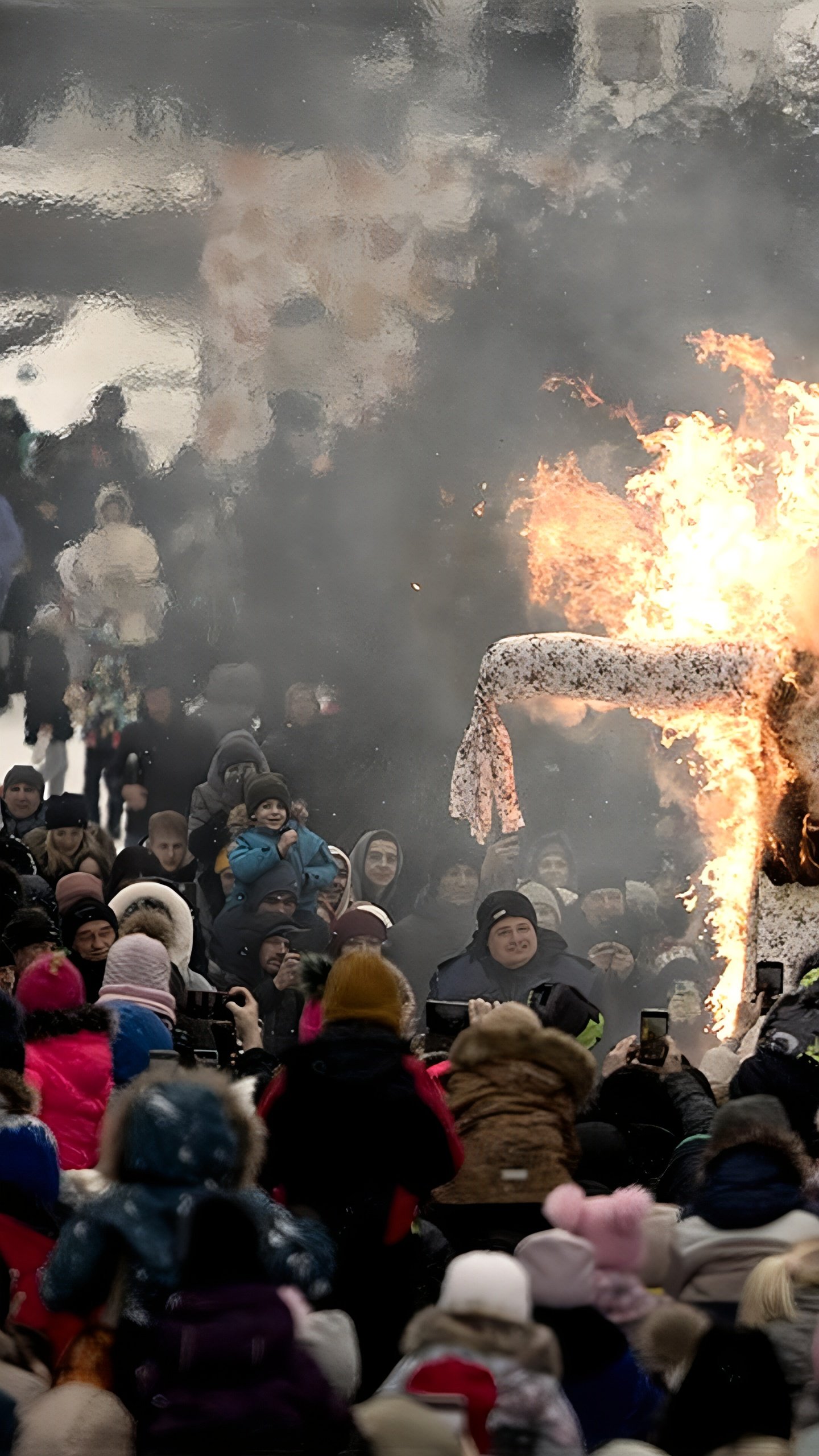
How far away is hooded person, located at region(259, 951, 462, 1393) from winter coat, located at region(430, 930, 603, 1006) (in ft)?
6.50

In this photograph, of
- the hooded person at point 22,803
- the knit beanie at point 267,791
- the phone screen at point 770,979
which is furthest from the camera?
the hooded person at point 22,803

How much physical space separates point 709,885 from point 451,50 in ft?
15.5

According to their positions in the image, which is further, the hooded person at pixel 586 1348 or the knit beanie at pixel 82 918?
the knit beanie at pixel 82 918

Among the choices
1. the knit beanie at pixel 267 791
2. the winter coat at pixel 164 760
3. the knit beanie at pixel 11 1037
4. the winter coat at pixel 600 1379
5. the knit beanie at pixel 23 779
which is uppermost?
the winter coat at pixel 164 760

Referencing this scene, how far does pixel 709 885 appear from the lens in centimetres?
1087

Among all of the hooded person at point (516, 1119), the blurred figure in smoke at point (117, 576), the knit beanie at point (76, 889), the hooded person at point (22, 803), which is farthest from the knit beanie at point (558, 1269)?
the blurred figure in smoke at point (117, 576)

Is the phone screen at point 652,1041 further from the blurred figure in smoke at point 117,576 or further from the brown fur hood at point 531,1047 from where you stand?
the blurred figure in smoke at point 117,576

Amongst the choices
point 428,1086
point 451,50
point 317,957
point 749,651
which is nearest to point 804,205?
point 451,50

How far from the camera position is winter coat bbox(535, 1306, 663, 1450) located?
3486 mm

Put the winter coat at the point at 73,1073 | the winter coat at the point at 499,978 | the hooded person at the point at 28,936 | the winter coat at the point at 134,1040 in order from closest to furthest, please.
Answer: the winter coat at the point at 73,1073
the winter coat at the point at 134,1040
the hooded person at the point at 28,936
the winter coat at the point at 499,978

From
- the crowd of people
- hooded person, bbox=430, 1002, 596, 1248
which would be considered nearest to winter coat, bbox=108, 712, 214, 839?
the crowd of people

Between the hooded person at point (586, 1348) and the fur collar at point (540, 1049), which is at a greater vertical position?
the fur collar at point (540, 1049)

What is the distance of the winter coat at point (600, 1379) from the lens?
3486 mm

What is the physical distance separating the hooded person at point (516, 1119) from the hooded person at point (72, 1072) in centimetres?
88
